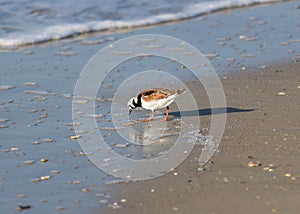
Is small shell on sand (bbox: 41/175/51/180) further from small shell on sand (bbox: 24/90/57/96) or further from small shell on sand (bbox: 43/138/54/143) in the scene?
small shell on sand (bbox: 24/90/57/96)

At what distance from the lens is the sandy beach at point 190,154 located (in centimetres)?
444

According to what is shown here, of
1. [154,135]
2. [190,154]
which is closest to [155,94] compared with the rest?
[154,135]

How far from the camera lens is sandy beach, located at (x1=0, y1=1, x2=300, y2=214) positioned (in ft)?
14.6

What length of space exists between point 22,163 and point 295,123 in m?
2.31

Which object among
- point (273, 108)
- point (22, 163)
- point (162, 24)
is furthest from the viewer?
point (162, 24)

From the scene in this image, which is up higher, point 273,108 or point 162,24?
point 162,24

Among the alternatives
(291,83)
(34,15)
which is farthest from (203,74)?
(34,15)

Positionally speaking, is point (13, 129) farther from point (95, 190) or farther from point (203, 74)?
point (203, 74)

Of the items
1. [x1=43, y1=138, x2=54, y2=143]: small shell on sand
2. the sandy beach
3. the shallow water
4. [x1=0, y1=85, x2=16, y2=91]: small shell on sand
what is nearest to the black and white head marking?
the sandy beach

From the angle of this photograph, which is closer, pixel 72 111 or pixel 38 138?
pixel 38 138

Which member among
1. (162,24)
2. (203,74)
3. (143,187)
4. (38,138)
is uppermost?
(162,24)

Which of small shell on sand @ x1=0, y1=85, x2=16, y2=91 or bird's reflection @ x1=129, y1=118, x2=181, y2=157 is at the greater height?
small shell on sand @ x1=0, y1=85, x2=16, y2=91

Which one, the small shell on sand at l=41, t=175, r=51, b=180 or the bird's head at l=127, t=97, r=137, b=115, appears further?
the bird's head at l=127, t=97, r=137, b=115

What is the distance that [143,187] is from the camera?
15.4ft
